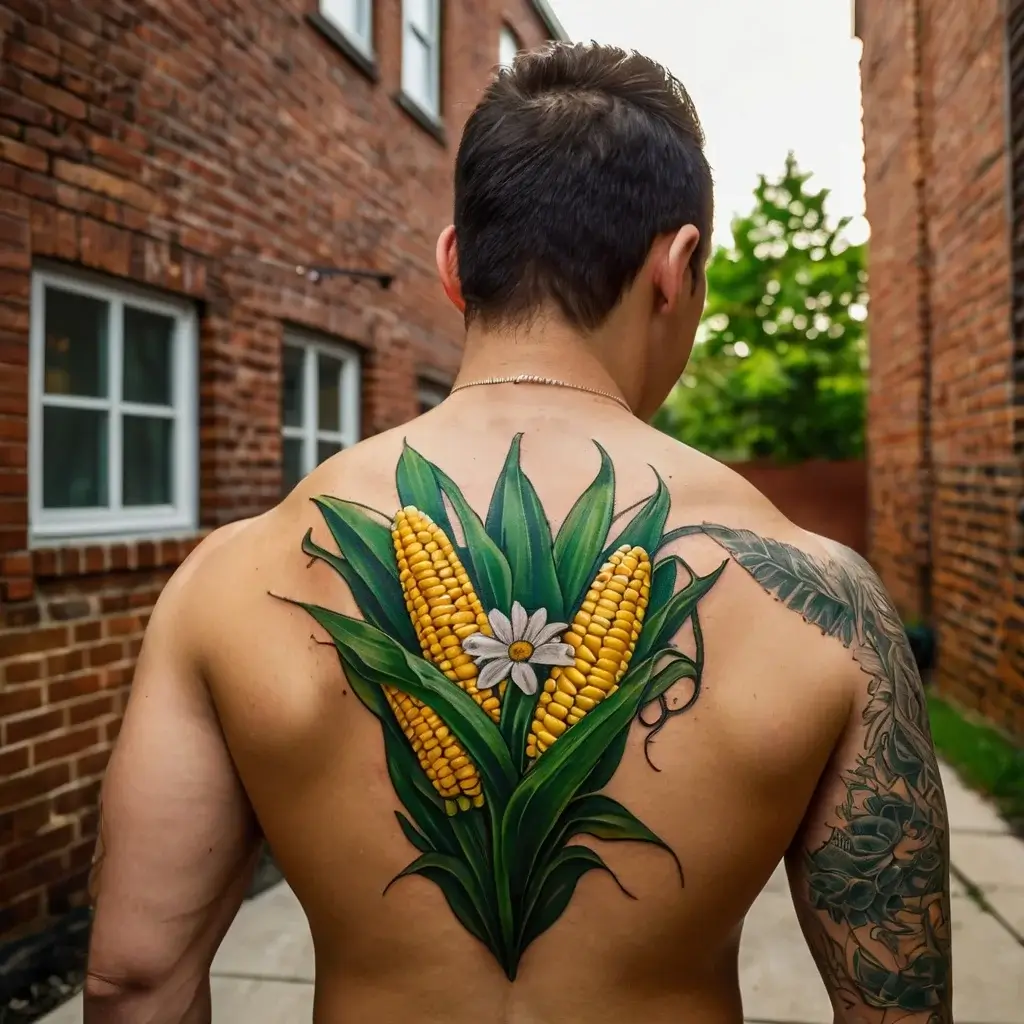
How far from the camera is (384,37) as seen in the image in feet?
20.5

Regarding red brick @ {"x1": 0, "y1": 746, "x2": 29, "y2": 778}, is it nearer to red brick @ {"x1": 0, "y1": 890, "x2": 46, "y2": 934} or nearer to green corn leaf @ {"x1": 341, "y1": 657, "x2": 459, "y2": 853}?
red brick @ {"x1": 0, "y1": 890, "x2": 46, "y2": 934}

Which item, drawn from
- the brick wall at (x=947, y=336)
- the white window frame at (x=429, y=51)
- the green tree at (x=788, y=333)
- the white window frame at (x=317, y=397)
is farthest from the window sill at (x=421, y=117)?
the green tree at (x=788, y=333)

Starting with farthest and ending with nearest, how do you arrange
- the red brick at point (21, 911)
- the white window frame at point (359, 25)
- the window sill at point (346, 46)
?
the white window frame at point (359, 25) → the window sill at point (346, 46) → the red brick at point (21, 911)

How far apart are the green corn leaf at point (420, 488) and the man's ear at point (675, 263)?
394 mm

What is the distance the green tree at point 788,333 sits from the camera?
758 inches

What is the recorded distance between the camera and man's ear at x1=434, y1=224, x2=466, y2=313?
4.41 feet

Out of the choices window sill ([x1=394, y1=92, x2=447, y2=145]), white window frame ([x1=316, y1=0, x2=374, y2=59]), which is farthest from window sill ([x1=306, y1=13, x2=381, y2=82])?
window sill ([x1=394, y1=92, x2=447, y2=145])

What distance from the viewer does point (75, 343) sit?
12.1 ft

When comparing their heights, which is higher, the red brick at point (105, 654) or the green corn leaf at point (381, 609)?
the green corn leaf at point (381, 609)

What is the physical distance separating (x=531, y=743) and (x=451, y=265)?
2.14 ft

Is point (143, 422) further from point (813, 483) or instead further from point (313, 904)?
point (813, 483)

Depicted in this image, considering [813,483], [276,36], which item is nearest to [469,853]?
[276,36]

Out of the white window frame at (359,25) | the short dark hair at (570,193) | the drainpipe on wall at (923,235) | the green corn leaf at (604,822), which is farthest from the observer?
the drainpipe on wall at (923,235)

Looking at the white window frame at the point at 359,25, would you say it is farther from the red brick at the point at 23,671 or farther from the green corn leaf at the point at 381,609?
the green corn leaf at the point at 381,609
